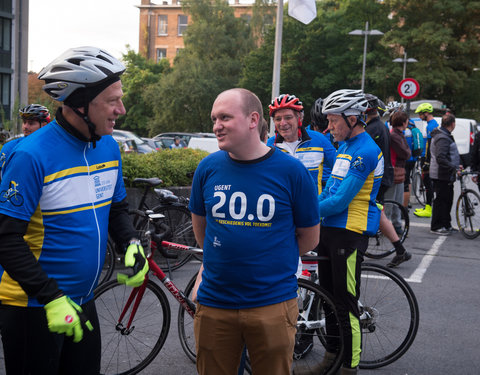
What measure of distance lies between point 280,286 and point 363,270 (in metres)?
1.84

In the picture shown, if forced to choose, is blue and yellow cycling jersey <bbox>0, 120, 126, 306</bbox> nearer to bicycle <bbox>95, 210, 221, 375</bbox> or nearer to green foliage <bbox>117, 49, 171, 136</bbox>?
bicycle <bbox>95, 210, 221, 375</bbox>

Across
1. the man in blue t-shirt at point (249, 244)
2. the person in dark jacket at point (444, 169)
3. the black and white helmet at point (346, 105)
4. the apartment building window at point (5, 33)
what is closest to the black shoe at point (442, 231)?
the person in dark jacket at point (444, 169)

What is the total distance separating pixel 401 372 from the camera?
4.46 meters

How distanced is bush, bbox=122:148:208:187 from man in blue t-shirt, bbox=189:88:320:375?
543 cm

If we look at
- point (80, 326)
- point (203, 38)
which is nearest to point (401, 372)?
point (80, 326)

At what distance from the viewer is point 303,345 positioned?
4.33m

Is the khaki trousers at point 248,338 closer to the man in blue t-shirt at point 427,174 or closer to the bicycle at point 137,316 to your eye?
the bicycle at point 137,316

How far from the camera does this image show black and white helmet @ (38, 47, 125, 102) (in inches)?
99.7

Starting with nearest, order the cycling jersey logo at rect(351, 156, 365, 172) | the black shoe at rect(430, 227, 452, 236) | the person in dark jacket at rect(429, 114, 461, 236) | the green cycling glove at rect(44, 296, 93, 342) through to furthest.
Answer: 1. the green cycling glove at rect(44, 296, 93, 342)
2. the cycling jersey logo at rect(351, 156, 365, 172)
3. the person in dark jacket at rect(429, 114, 461, 236)
4. the black shoe at rect(430, 227, 452, 236)

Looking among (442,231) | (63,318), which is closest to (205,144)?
(442,231)

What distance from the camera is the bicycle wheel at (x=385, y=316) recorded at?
440 centimetres

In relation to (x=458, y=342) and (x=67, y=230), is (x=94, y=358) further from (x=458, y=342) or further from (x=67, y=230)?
(x=458, y=342)

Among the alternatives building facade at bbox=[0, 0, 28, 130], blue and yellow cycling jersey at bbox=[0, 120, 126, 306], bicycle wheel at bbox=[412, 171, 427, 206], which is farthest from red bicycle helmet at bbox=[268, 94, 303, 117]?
building facade at bbox=[0, 0, 28, 130]

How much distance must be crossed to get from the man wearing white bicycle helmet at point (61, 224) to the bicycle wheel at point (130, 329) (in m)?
1.45
